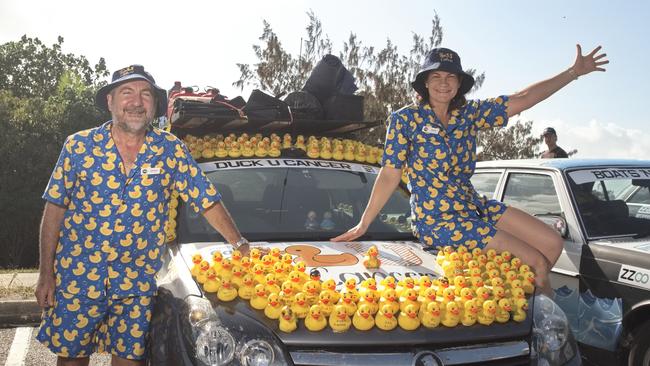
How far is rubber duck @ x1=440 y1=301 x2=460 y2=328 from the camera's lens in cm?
243

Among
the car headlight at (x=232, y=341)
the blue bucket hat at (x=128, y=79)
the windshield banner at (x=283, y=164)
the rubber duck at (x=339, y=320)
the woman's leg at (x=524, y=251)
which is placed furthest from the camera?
the windshield banner at (x=283, y=164)

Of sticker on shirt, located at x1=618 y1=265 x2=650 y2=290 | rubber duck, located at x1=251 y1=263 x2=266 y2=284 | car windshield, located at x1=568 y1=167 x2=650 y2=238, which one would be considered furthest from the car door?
rubber duck, located at x1=251 y1=263 x2=266 y2=284

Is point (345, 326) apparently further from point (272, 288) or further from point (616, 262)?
point (616, 262)

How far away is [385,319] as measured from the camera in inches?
93.1

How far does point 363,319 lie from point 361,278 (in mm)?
455

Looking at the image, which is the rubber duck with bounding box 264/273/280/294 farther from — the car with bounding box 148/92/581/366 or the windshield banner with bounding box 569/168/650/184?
the windshield banner with bounding box 569/168/650/184

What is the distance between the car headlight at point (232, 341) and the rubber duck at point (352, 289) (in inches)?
15.7

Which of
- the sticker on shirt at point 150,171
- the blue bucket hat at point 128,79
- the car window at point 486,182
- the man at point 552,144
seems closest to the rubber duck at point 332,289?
the sticker on shirt at point 150,171

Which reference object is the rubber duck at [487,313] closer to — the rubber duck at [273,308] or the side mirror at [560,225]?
the rubber duck at [273,308]

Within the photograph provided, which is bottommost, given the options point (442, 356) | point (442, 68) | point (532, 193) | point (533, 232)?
point (442, 356)

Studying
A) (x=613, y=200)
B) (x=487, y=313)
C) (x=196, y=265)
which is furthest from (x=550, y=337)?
(x=613, y=200)

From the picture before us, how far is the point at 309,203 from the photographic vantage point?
12.3ft

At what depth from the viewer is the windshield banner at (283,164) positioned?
3846 millimetres

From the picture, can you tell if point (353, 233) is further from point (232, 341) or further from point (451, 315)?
point (232, 341)
